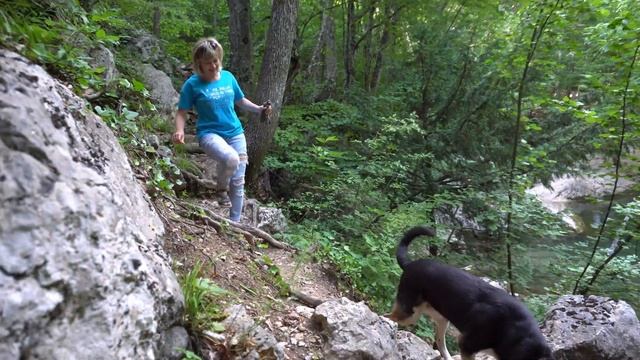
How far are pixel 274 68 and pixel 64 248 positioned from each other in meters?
5.51

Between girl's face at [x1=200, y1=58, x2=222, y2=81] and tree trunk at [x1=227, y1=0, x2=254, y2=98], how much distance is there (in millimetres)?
4242

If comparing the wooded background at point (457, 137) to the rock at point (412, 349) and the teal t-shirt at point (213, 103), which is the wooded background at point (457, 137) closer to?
the teal t-shirt at point (213, 103)

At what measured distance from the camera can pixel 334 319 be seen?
3.54 meters

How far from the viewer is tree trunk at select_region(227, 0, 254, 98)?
8555 millimetres

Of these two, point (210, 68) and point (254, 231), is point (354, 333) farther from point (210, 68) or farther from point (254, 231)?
point (210, 68)

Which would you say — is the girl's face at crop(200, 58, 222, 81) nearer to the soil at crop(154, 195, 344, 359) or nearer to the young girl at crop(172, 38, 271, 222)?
the young girl at crop(172, 38, 271, 222)

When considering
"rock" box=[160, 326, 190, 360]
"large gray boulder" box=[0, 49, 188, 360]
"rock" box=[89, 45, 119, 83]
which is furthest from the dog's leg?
"rock" box=[89, 45, 119, 83]

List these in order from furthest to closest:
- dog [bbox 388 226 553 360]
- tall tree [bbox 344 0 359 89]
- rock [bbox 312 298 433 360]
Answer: tall tree [bbox 344 0 359 89], dog [bbox 388 226 553 360], rock [bbox 312 298 433 360]

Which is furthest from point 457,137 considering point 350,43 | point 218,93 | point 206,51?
point 206,51

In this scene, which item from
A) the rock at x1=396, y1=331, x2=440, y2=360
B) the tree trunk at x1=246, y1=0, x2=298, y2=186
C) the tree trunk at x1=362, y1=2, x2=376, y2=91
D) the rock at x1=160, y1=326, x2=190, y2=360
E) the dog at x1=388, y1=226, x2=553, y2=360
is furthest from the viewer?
the tree trunk at x1=362, y1=2, x2=376, y2=91

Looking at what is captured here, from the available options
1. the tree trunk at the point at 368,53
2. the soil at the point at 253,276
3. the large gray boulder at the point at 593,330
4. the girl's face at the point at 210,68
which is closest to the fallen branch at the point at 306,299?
Result: the soil at the point at 253,276

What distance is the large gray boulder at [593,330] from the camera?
5.00 meters

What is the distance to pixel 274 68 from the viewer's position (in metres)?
6.91

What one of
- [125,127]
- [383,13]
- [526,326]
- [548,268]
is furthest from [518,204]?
[383,13]
